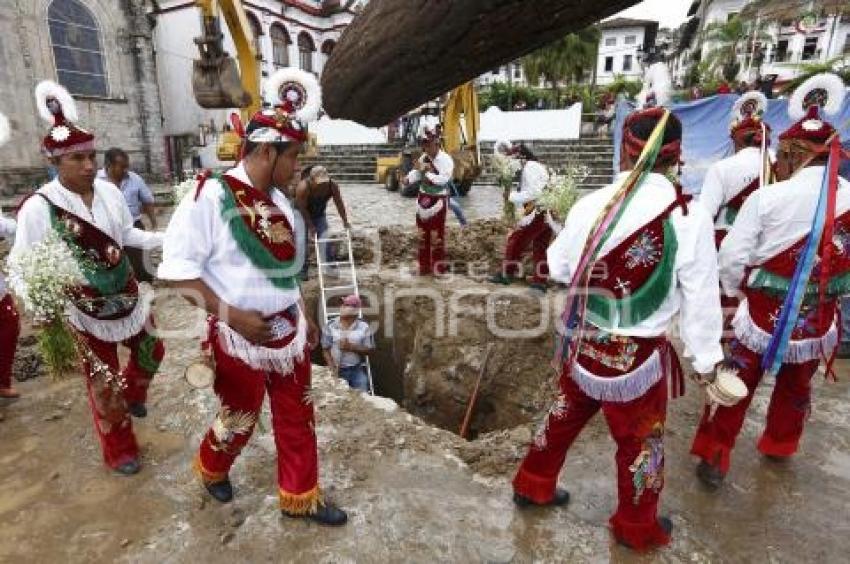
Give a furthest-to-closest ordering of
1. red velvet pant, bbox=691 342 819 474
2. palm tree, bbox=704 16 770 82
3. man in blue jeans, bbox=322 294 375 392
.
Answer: palm tree, bbox=704 16 770 82
man in blue jeans, bbox=322 294 375 392
red velvet pant, bbox=691 342 819 474

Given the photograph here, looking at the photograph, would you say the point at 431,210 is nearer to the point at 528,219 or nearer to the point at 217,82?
the point at 528,219

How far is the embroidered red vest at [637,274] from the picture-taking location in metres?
2.06

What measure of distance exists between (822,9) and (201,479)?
42103 mm

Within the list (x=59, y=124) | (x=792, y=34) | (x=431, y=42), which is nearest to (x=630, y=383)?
(x=431, y=42)

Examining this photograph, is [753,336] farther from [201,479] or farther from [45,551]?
[45,551]

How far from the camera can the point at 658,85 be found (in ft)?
8.42

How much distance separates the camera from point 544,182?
618 centimetres

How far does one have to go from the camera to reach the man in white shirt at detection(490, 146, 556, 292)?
6.23 metres

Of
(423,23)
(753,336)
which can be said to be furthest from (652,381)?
(423,23)

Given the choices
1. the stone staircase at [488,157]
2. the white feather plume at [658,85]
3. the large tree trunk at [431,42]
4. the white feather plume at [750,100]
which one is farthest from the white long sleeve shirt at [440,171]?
the stone staircase at [488,157]

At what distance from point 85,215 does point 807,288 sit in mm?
3936

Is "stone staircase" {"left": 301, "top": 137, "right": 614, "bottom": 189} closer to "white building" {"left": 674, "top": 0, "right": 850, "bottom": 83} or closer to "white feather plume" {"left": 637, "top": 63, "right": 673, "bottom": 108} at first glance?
"white feather plume" {"left": 637, "top": 63, "right": 673, "bottom": 108}

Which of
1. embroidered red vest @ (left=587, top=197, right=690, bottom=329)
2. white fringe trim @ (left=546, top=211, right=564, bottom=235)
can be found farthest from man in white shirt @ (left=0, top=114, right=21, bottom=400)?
white fringe trim @ (left=546, top=211, right=564, bottom=235)

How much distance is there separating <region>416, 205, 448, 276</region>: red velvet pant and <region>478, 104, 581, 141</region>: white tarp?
1210 cm
